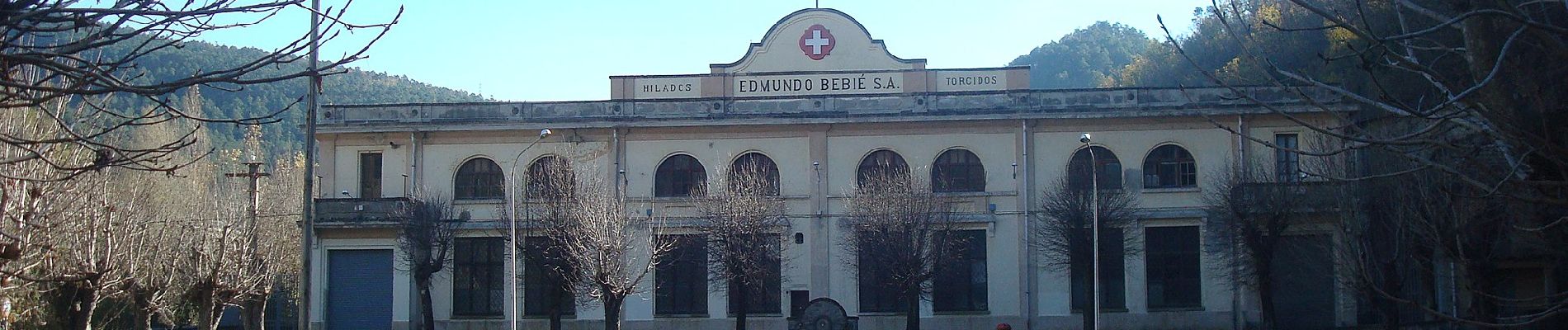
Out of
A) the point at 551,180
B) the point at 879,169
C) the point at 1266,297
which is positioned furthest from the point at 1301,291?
the point at 551,180

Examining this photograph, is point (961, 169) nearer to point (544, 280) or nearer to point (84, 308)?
point (544, 280)

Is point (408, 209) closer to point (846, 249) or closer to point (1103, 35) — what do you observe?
point (846, 249)

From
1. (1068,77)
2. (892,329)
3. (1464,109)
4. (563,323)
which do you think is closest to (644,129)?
(563,323)

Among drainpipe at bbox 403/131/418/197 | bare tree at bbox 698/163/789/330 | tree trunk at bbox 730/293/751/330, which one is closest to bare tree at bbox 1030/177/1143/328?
bare tree at bbox 698/163/789/330

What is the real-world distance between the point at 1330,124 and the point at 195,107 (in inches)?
1536

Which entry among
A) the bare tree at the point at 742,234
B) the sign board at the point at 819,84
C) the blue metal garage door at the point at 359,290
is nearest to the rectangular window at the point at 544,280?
the bare tree at the point at 742,234

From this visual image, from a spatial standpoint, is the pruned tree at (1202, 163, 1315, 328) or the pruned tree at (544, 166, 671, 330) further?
the pruned tree at (544, 166, 671, 330)

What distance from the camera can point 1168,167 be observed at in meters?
40.6

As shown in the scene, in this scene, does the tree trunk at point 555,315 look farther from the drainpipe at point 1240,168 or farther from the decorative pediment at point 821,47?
the drainpipe at point 1240,168

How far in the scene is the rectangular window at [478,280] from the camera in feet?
138

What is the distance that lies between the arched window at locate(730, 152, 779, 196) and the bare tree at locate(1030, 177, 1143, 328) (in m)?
7.98

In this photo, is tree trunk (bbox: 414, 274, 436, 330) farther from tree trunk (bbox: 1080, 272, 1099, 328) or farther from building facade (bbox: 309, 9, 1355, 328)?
tree trunk (bbox: 1080, 272, 1099, 328)

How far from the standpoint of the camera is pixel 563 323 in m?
41.6

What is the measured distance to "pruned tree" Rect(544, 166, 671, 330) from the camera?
3562cm
